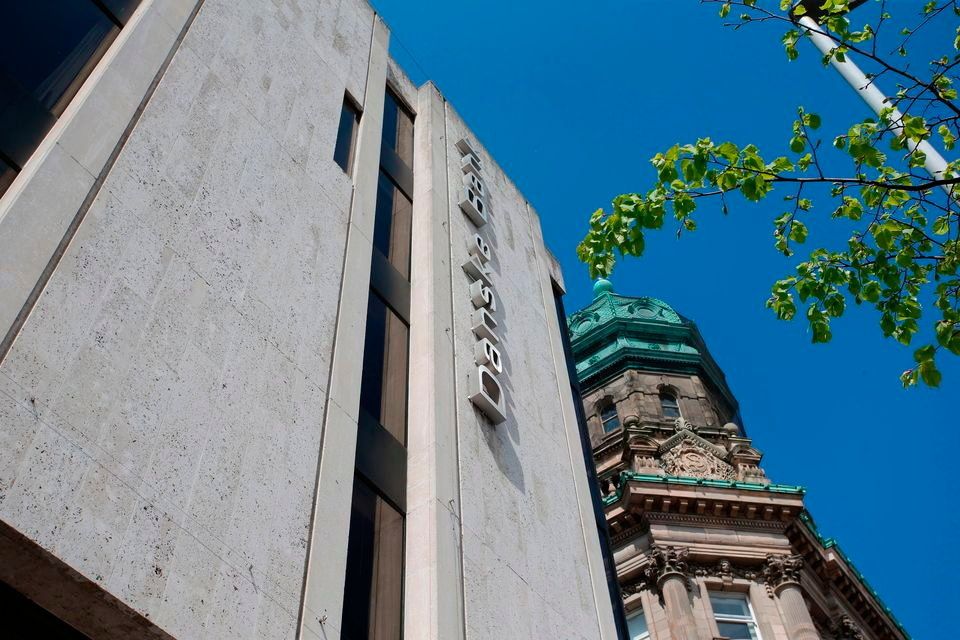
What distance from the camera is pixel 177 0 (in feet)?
50.7

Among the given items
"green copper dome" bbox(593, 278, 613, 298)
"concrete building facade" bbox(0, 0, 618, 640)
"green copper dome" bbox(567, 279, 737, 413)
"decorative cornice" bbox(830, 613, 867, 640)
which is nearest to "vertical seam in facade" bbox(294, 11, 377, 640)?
"concrete building facade" bbox(0, 0, 618, 640)

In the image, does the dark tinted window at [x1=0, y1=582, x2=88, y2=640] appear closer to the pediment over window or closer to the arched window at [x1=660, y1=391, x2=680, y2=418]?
the pediment over window

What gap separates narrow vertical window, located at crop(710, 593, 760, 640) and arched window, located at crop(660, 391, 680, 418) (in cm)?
1548

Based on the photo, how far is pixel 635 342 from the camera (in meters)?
52.3

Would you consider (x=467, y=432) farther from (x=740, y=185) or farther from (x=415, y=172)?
(x=415, y=172)

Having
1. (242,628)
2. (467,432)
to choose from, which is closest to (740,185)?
(467,432)

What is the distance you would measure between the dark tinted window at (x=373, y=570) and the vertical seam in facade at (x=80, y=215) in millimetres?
5013

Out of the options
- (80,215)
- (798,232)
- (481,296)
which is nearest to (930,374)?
(798,232)

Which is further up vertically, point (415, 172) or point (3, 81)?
point (415, 172)

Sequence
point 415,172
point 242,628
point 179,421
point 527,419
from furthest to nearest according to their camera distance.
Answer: point 415,172
point 527,419
point 179,421
point 242,628

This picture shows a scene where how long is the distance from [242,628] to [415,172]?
13963mm

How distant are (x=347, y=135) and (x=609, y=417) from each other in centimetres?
3150

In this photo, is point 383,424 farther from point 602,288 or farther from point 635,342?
point 602,288

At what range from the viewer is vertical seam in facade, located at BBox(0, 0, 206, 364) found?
971cm
